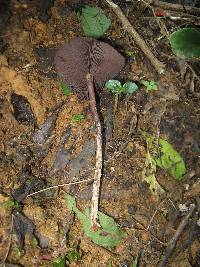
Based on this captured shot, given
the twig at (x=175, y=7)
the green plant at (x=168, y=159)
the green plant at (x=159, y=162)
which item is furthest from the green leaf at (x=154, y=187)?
the twig at (x=175, y=7)

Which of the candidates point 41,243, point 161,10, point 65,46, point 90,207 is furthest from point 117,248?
point 161,10

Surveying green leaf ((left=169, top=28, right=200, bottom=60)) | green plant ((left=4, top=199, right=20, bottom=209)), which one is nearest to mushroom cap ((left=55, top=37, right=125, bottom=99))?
green leaf ((left=169, top=28, right=200, bottom=60))

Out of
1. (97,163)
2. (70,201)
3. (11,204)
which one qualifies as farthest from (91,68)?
(11,204)

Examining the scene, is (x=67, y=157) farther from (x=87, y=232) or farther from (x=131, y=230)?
(x=131, y=230)

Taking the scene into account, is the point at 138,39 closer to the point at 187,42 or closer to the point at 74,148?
the point at 187,42

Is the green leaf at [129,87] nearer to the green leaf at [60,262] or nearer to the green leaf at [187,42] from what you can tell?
the green leaf at [187,42]

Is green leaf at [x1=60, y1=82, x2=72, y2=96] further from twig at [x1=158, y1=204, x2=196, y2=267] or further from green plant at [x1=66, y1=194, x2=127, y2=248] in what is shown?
twig at [x1=158, y1=204, x2=196, y2=267]
